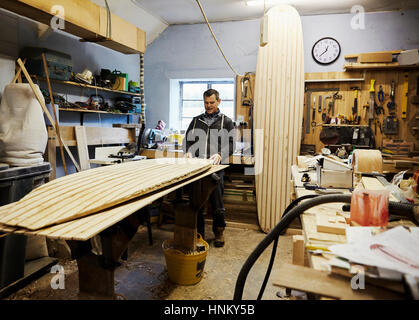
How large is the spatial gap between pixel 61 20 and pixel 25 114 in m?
1.32

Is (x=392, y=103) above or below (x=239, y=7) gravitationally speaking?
below

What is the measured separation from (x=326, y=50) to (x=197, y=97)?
7.90 ft

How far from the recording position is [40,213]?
Answer: 114 cm

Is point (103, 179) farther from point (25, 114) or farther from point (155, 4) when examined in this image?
point (155, 4)

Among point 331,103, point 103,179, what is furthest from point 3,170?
point 331,103

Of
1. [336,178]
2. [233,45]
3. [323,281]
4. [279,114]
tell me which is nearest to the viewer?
[323,281]

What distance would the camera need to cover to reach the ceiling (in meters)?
4.28

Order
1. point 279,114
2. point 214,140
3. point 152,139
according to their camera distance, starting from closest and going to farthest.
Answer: point 214,140
point 279,114
point 152,139

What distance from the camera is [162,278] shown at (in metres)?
2.69

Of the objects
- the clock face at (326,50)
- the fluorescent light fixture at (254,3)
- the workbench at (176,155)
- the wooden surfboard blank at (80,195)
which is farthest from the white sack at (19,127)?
the clock face at (326,50)

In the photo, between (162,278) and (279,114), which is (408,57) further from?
(162,278)

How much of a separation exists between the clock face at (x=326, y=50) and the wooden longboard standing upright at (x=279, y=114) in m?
0.81

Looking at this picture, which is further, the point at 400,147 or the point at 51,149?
the point at 400,147

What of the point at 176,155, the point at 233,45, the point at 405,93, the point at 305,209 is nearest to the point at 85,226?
the point at 305,209
